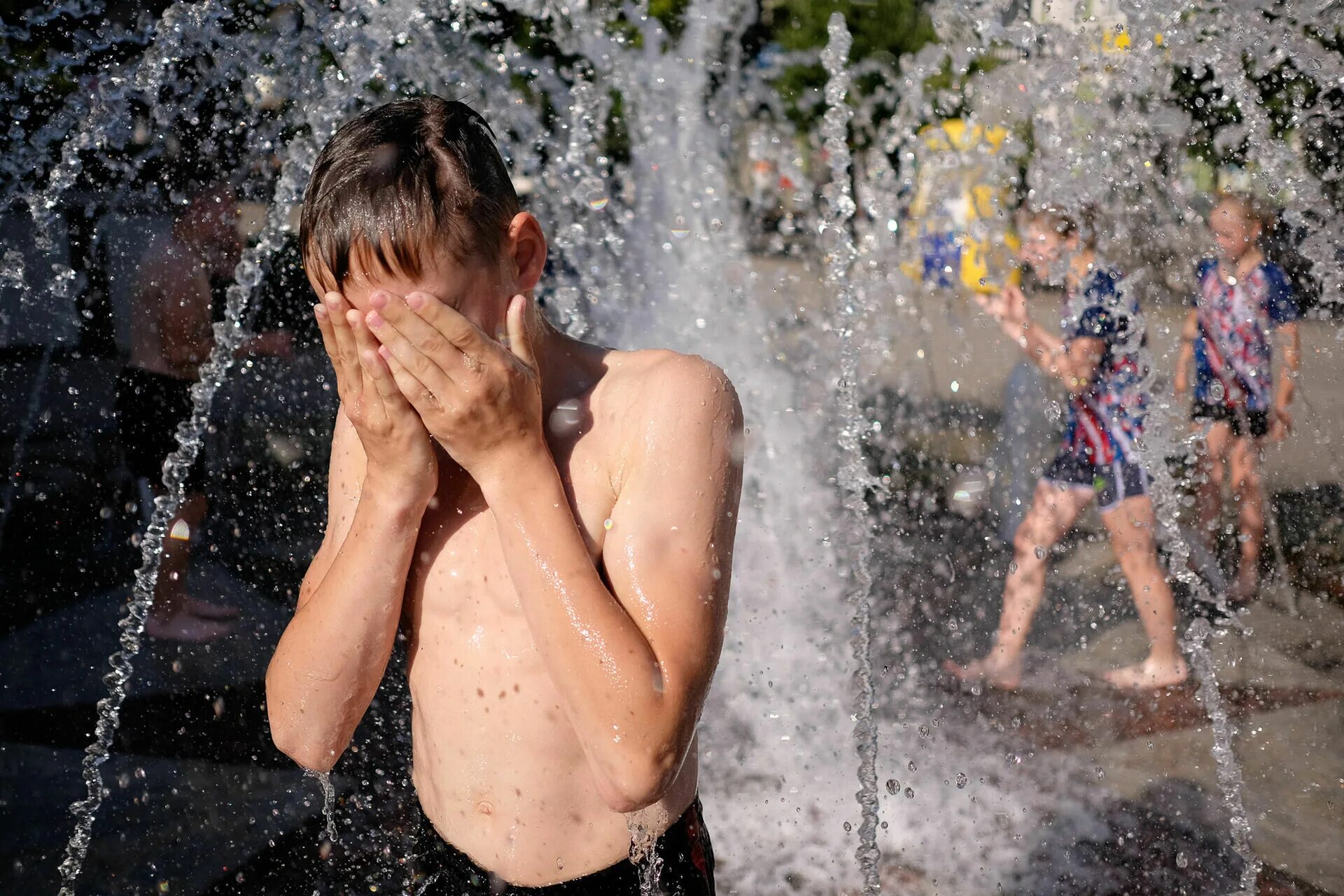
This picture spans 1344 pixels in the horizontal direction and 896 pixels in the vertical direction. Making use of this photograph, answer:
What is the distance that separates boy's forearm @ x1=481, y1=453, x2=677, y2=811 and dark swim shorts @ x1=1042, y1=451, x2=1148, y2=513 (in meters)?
3.83

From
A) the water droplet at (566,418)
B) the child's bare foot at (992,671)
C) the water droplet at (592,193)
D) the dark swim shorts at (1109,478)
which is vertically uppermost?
the water droplet at (566,418)

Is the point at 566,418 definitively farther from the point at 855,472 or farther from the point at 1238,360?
the point at 855,472

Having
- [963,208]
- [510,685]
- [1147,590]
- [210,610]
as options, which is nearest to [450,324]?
[510,685]

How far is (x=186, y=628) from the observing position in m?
4.48

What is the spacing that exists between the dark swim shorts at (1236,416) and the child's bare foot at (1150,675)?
1.25 m

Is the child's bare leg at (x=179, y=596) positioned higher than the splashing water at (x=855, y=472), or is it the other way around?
the splashing water at (x=855, y=472)

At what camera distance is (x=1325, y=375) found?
538 cm

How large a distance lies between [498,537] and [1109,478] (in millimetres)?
3885

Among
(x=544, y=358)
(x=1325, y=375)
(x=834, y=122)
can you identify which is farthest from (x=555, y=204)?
(x=544, y=358)

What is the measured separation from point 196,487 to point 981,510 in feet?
13.7

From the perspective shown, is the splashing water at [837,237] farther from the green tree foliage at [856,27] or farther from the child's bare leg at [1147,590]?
the green tree foliage at [856,27]

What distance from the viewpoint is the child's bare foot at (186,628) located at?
14.6ft

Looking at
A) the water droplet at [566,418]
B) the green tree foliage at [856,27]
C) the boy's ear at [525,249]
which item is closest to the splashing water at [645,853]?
the water droplet at [566,418]

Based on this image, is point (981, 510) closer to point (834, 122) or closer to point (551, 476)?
point (834, 122)
